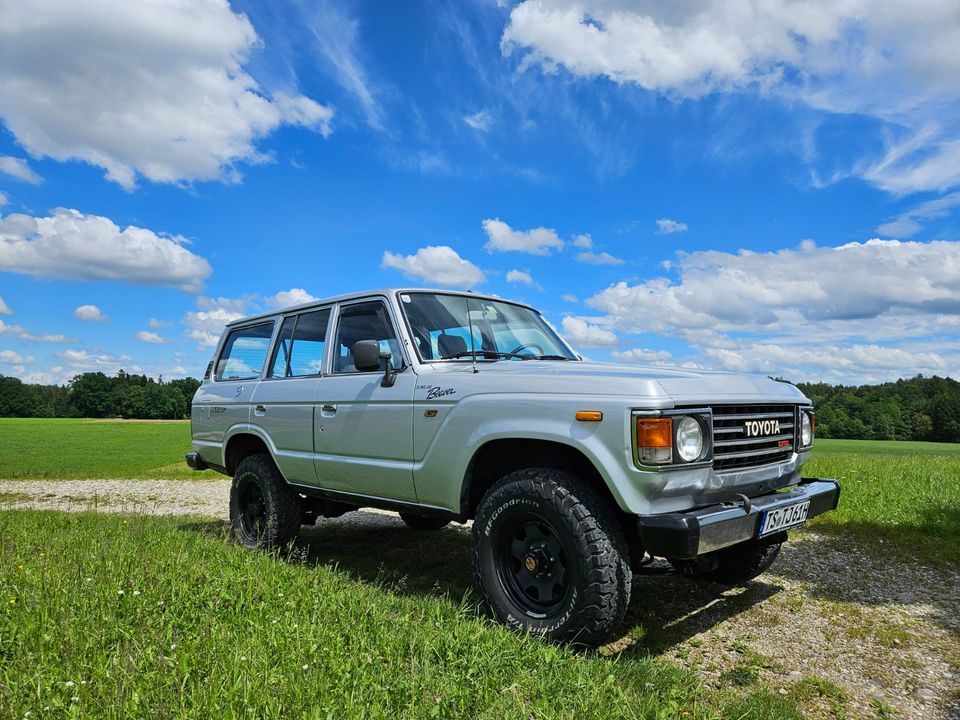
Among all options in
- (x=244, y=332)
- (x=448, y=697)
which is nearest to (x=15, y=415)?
(x=244, y=332)

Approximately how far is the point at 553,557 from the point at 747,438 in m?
1.28

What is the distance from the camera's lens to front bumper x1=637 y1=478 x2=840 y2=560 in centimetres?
293

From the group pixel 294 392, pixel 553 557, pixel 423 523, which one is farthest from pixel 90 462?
pixel 553 557

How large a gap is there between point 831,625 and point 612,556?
6.32ft

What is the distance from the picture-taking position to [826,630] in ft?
12.7

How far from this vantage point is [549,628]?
323cm

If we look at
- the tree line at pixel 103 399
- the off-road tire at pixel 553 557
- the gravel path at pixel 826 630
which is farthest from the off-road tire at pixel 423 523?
the tree line at pixel 103 399

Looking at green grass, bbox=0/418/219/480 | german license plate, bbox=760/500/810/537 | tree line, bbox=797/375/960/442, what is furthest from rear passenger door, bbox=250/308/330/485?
tree line, bbox=797/375/960/442

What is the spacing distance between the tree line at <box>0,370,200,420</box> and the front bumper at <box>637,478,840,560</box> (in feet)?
214

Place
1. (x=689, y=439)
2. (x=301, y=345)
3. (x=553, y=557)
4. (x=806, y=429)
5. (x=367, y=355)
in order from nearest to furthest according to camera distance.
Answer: (x=689, y=439), (x=553, y=557), (x=367, y=355), (x=806, y=429), (x=301, y=345)

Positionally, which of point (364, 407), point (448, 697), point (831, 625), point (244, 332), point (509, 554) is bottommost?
point (831, 625)

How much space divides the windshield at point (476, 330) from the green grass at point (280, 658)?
167 centimetres

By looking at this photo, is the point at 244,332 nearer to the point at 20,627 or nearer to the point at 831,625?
the point at 20,627

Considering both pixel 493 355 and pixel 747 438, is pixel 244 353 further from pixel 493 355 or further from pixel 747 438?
pixel 747 438
